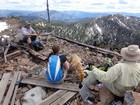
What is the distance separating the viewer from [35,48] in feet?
35.8

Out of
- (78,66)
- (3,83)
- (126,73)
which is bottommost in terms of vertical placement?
(3,83)

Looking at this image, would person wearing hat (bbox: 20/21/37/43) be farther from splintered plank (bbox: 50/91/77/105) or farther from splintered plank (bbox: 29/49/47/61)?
splintered plank (bbox: 50/91/77/105)

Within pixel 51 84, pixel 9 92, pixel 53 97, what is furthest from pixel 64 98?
pixel 9 92

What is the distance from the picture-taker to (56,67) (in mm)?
6434

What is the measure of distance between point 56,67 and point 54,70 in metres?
0.10

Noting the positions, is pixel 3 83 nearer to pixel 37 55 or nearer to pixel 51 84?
pixel 51 84

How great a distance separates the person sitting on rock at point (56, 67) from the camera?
644 centimetres

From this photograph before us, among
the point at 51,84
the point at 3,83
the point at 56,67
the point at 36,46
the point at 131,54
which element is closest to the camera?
the point at 131,54

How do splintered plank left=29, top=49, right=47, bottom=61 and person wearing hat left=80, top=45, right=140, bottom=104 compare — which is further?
splintered plank left=29, top=49, right=47, bottom=61

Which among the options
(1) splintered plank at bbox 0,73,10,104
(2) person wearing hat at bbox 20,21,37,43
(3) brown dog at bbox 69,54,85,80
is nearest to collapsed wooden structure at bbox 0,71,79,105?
(1) splintered plank at bbox 0,73,10,104

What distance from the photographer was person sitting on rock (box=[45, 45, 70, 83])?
21.1ft

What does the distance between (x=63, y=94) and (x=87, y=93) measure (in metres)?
0.65

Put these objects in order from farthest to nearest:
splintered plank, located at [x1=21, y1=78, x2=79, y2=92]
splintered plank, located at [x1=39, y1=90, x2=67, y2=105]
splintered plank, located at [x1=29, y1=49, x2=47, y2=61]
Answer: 1. splintered plank, located at [x1=29, y1=49, x2=47, y2=61]
2. splintered plank, located at [x1=21, y1=78, x2=79, y2=92]
3. splintered plank, located at [x1=39, y1=90, x2=67, y2=105]

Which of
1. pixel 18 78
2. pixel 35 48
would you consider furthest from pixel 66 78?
pixel 35 48
